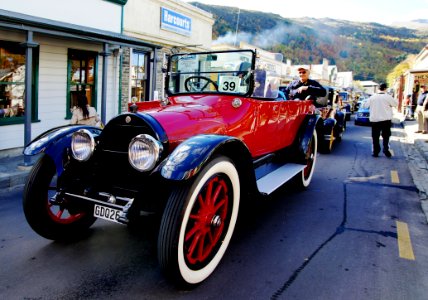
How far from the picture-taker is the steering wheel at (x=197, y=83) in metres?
4.27

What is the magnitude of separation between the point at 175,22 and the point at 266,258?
36.8 feet

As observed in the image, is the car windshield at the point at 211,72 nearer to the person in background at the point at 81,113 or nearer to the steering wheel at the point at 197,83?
the steering wheel at the point at 197,83

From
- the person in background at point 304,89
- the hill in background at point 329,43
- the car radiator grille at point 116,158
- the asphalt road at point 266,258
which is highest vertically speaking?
the hill in background at point 329,43

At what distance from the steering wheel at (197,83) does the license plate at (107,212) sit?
2.02 m

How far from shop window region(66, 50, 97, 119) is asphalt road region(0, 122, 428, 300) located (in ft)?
14.1

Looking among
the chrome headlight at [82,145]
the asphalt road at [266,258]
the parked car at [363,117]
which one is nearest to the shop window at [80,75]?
the asphalt road at [266,258]

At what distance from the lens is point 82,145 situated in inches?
122

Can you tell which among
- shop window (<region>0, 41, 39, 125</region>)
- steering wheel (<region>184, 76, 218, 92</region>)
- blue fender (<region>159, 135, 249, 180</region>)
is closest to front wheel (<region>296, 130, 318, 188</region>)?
steering wheel (<region>184, 76, 218, 92</region>)

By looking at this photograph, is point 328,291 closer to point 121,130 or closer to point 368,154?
point 121,130

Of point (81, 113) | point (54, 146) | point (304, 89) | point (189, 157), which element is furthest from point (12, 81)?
point (189, 157)

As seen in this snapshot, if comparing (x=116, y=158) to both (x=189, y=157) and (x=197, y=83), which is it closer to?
(x=189, y=157)

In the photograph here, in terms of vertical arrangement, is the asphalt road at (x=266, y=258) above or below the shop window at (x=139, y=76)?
below

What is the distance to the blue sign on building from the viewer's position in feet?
39.9

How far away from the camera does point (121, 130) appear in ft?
10.1
